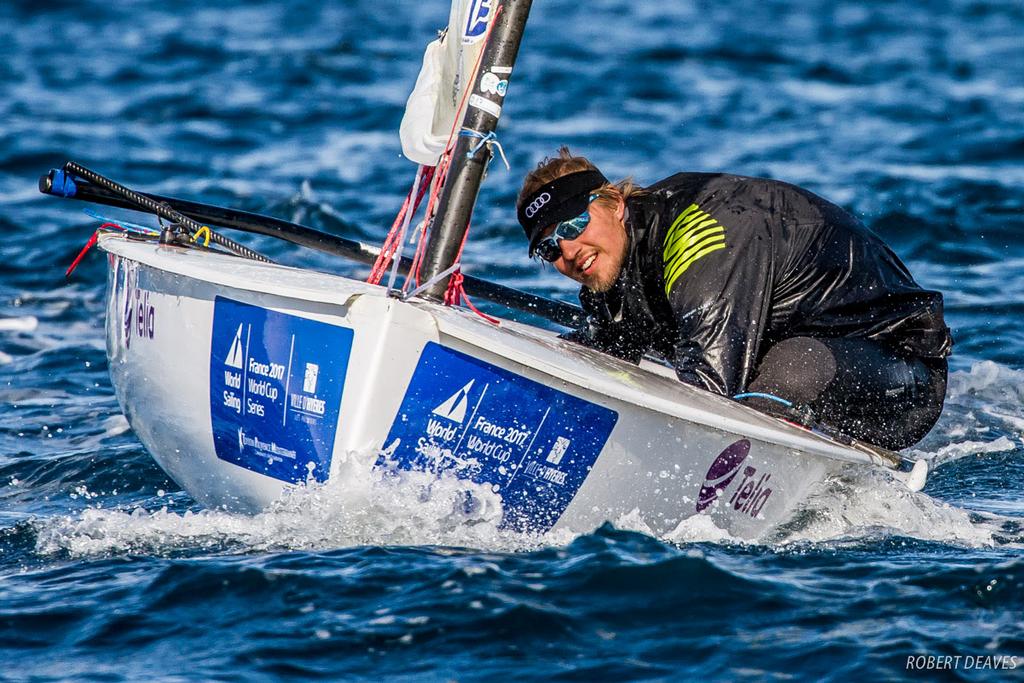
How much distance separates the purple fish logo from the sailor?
0.19 metres

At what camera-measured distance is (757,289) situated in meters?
4.05

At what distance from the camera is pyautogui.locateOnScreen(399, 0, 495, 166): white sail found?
14.1ft

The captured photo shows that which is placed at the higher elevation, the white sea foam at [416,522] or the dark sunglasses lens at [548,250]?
the dark sunglasses lens at [548,250]

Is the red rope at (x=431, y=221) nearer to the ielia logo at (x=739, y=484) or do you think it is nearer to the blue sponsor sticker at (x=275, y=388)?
the blue sponsor sticker at (x=275, y=388)

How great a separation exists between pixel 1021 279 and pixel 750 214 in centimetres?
463

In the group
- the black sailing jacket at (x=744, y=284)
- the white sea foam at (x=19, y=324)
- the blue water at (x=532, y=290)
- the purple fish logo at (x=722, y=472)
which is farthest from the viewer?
the white sea foam at (x=19, y=324)

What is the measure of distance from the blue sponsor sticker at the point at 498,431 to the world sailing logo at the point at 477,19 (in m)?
1.29

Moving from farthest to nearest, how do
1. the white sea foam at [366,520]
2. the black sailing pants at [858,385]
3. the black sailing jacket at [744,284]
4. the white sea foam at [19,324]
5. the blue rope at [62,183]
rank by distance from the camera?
the white sea foam at [19,324], the blue rope at [62,183], the black sailing pants at [858,385], the black sailing jacket at [744,284], the white sea foam at [366,520]

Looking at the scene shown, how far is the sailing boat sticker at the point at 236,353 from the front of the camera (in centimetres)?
374

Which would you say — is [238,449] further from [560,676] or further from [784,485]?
[784,485]

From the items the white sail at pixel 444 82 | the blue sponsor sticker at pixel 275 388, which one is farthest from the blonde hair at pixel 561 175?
the blue sponsor sticker at pixel 275 388

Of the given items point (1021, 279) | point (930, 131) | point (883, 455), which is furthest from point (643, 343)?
point (930, 131)

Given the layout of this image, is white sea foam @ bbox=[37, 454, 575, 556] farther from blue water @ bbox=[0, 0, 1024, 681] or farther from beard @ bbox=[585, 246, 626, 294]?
beard @ bbox=[585, 246, 626, 294]

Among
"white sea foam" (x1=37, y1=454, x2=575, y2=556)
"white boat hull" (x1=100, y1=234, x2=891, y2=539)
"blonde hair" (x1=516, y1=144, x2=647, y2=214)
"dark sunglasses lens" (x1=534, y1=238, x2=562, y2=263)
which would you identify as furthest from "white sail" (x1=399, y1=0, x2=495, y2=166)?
"white sea foam" (x1=37, y1=454, x2=575, y2=556)
